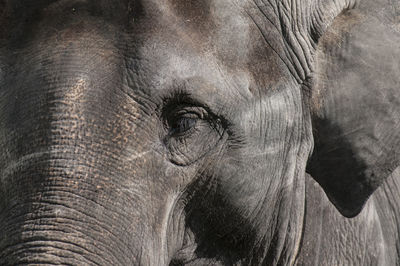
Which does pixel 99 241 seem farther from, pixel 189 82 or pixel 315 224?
pixel 315 224

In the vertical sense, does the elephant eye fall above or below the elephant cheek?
above

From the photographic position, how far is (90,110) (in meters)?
2.32

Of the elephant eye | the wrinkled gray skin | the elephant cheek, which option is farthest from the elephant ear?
the elephant cheek

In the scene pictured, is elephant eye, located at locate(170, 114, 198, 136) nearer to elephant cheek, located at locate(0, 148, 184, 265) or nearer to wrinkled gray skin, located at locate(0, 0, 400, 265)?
wrinkled gray skin, located at locate(0, 0, 400, 265)

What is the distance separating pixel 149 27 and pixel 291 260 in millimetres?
969

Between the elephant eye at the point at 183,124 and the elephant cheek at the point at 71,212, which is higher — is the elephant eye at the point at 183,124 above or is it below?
above

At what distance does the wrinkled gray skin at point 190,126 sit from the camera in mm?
2293

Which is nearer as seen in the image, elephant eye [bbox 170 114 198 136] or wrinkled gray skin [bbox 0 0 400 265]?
wrinkled gray skin [bbox 0 0 400 265]

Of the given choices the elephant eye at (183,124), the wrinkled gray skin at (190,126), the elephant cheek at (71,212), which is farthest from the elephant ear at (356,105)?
the elephant cheek at (71,212)

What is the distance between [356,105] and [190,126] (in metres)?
0.59

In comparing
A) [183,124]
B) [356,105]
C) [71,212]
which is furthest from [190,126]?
[356,105]

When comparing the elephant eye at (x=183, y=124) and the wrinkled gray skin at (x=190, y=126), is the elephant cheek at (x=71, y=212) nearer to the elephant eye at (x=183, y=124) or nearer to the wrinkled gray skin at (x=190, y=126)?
the wrinkled gray skin at (x=190, y=126)

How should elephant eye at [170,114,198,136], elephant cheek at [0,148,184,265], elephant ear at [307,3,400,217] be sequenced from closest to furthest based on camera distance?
elephant cheek at [0,148,184,265] < elephant eye at [170,114,198,136] < elephant ear at [307,3,400,217]

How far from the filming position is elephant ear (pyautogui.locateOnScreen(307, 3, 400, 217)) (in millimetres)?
2748
